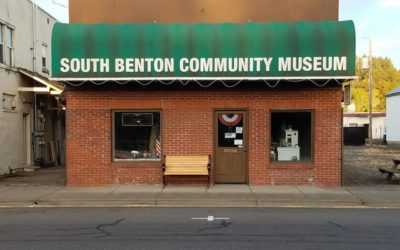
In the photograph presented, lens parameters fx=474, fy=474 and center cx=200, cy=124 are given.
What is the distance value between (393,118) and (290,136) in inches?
1071

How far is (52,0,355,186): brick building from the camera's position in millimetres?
13289

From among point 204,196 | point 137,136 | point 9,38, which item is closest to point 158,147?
point 137,136

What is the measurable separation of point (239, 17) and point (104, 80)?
4.54 m

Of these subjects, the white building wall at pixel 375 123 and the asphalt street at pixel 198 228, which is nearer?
the asphalt street at pixel 198 228

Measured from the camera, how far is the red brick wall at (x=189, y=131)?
14.1 metres

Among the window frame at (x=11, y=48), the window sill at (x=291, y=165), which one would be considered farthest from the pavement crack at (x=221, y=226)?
the window frame at (x=11, y=48)

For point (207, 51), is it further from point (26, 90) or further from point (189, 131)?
point (26, 90)

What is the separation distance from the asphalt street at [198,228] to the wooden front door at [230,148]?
11.0 feet

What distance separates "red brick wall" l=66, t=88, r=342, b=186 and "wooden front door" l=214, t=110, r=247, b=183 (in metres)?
0.25

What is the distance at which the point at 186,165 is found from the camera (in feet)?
45.9

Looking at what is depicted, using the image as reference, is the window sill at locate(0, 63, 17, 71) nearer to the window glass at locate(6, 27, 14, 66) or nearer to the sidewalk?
the window glass at locate(6, 27, 14, 66)

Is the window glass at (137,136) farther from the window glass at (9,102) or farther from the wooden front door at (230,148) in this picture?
the window glass at (9,102)

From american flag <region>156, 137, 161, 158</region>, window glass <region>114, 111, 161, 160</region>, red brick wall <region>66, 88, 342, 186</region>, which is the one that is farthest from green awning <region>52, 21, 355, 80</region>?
american flag <region>156, 137, 161, 158</region>

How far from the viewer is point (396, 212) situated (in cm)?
1062
